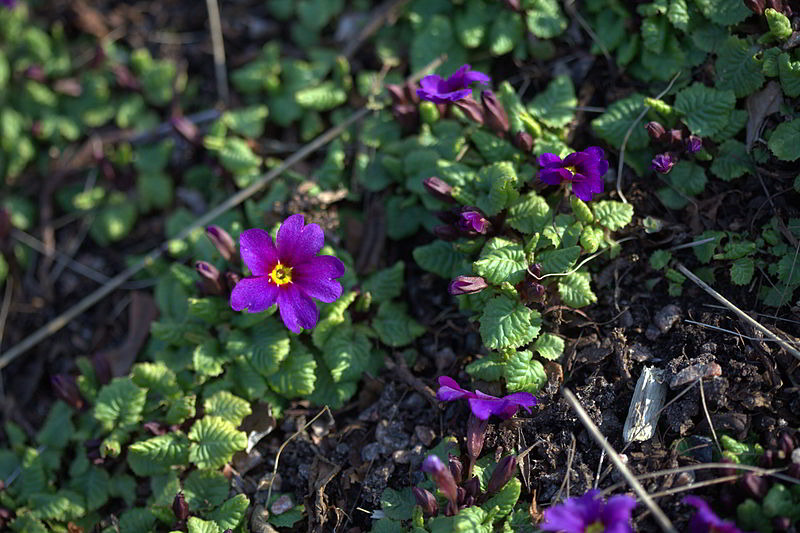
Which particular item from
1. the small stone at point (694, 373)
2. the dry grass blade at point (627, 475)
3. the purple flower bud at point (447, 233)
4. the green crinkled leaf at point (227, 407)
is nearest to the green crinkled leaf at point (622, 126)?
the purple flower bud at point (447, 233)

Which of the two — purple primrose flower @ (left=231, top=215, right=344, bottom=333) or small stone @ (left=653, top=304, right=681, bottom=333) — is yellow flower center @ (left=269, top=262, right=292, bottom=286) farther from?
small stone @ (left=653, top=304, right=681, bottom=333)

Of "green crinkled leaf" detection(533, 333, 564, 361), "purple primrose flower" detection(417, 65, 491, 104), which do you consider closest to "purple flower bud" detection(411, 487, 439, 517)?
"green crinkled leaf" detection(533, 333, 564, 361)

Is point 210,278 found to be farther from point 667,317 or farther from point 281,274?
point 667,317

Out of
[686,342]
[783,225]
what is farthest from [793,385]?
[783,225]

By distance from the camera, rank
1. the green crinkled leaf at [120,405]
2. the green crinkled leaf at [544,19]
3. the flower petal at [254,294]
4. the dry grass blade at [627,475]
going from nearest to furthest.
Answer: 1. the dry grass blade at [627,475]
2. the flower petal at [254,294]
3. the green crinkled leaf at [120,405]
4. the green crinkled leaf at [544,19]

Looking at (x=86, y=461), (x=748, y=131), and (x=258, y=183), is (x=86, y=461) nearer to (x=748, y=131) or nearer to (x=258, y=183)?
(x=258, y=183)

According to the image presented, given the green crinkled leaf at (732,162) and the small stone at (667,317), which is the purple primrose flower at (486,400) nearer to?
the small stone at (667,317)

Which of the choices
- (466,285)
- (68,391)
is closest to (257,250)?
(466,285)
